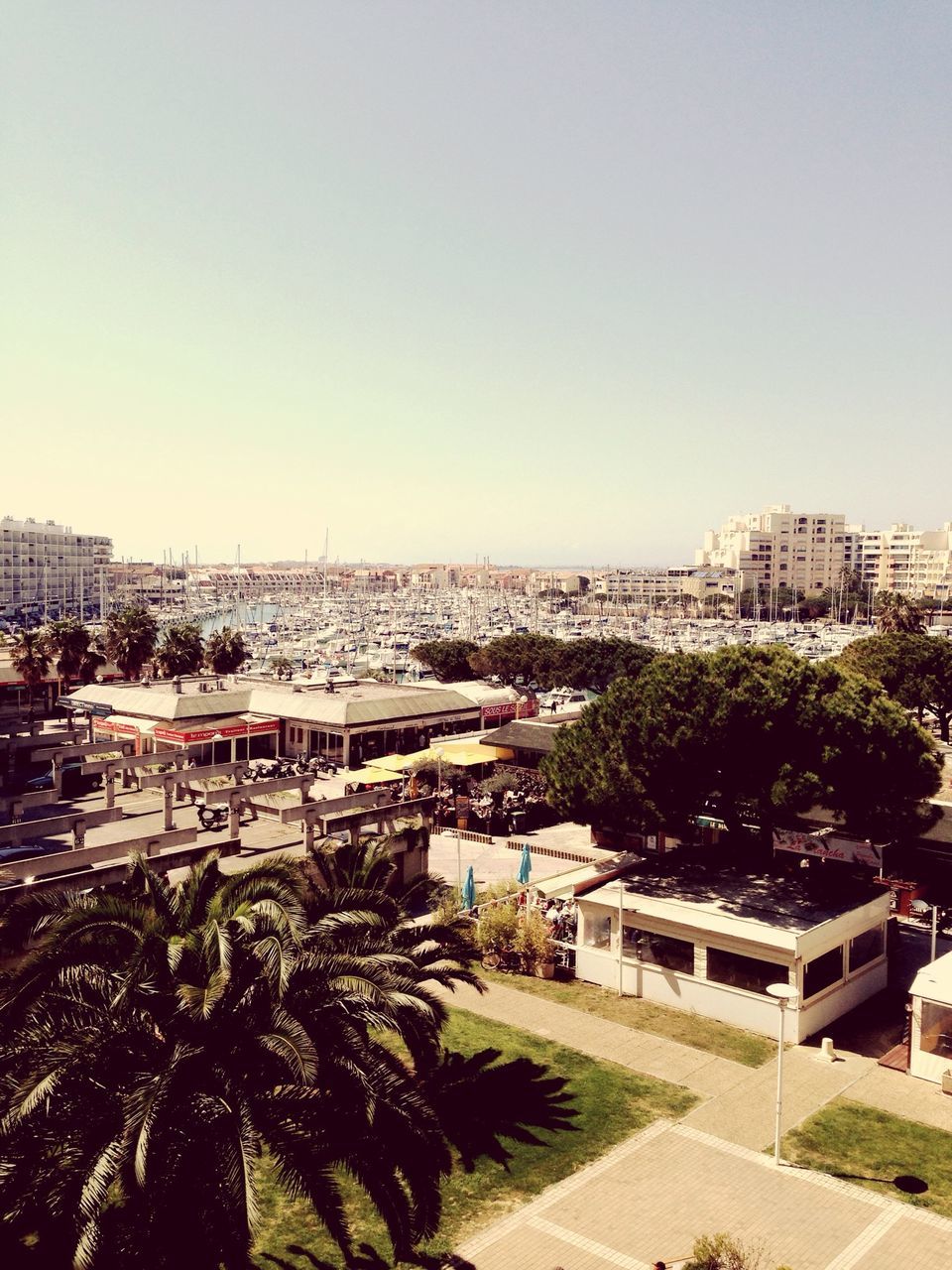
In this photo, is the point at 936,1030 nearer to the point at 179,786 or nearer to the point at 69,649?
the point at 179,786

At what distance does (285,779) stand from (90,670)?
38.8 meters

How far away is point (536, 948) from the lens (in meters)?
24.7

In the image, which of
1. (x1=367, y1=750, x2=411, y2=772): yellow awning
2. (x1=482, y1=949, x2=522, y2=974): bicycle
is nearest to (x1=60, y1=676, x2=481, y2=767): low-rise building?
(x1=367, y1=750, x2=411, y2=772): yellow awning

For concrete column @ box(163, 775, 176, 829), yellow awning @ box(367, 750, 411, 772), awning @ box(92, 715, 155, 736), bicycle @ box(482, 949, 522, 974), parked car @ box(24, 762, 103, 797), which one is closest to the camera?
bicycle @ box(482, 949, 522, 974)

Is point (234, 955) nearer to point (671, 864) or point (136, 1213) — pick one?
point (136, 1213)

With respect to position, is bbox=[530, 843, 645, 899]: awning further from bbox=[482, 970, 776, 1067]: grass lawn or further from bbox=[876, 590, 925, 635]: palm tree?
bbox=[876, 590, 925, 635]: palm tree

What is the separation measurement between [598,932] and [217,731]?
31418 mm

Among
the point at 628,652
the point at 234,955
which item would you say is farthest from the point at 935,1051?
the point at 628,652

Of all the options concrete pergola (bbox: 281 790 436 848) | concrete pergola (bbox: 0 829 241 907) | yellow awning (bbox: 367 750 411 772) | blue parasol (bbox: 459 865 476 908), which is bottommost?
blue parasol (bbox: 459 865 476 908)

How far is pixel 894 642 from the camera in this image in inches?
2341

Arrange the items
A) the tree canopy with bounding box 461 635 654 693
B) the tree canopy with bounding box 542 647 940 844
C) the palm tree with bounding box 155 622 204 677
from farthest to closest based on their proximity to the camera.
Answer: the tree canopy with bounding box 461 635 654 693 < the palm tree with bounding box 155 622 204 677 < the tree canopy with bounding box 542 647 940 844

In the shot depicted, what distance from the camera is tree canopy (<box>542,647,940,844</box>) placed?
80.8 feet

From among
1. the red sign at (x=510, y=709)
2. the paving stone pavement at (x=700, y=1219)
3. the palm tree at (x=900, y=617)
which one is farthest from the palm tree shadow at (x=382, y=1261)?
the palm tree at (x=900, y=617)

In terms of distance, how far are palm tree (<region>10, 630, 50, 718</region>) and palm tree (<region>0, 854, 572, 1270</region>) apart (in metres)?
49.0
